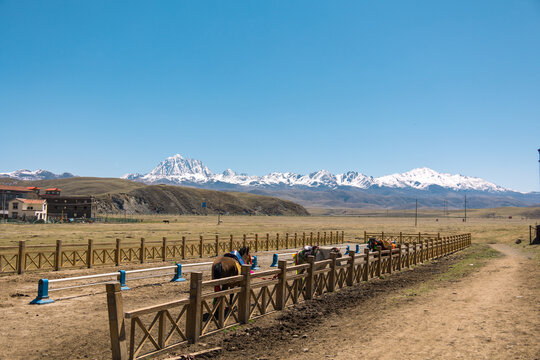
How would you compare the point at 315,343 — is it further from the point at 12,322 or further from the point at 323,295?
the point at 12,322

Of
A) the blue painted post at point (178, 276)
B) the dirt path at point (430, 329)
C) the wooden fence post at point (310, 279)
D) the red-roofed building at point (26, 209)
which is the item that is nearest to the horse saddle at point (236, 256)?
the wooden fence post at point (310, 279)

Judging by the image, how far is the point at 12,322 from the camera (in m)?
11.1

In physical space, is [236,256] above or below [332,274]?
above

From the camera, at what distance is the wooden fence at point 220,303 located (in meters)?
7.19

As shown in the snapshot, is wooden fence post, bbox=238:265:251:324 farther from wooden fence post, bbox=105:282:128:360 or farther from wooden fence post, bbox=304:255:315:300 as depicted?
wooden fence post, bbox=105:282:128:360

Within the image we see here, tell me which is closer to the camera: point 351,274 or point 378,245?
point 351,274

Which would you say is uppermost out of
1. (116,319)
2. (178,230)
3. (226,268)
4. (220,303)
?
(226,268)

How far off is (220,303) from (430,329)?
5.05m

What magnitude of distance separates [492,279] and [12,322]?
1758 cm

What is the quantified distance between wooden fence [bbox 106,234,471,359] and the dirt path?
1183 mm

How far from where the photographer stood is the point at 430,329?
970cm

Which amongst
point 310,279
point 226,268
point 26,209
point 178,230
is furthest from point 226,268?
point 26,209

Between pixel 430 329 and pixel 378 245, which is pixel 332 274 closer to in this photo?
pixel 430 329

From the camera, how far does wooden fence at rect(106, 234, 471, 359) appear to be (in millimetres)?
7188
